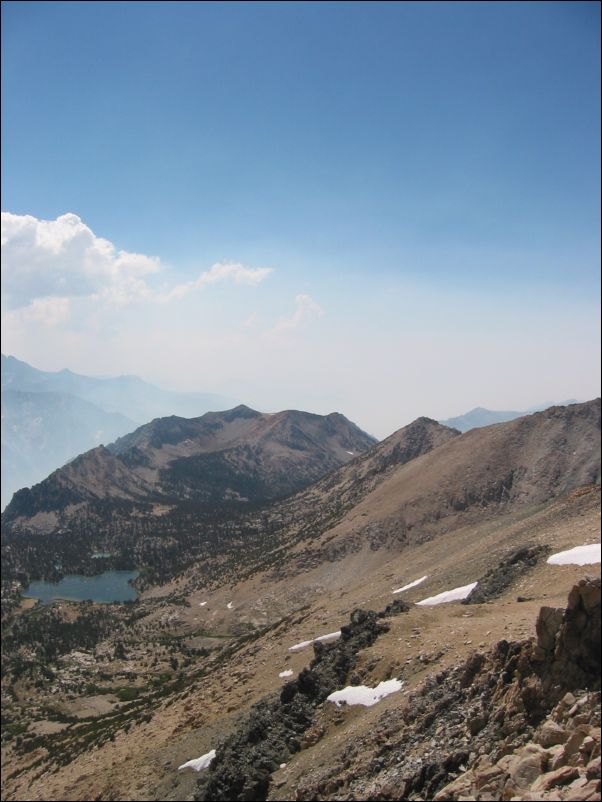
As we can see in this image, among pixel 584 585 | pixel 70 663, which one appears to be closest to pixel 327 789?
pixel 584 585

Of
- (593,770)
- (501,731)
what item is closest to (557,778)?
(593,770)

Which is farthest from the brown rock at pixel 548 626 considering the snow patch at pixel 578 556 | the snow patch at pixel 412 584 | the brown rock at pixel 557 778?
the snow patch at pixel 412 584

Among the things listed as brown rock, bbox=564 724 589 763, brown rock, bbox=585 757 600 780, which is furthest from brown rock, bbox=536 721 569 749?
brown rock, bbox=585 757 600 780

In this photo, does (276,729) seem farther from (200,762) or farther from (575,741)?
(575,741)

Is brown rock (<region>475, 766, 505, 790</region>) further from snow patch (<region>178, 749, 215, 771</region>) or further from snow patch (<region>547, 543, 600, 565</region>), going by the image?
snow patch (<region>547, 543, 600, 565</region>)

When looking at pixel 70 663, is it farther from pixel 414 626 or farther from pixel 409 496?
pixel 414 626

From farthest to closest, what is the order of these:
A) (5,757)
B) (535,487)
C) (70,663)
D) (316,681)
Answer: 1. (70,663)
2. (535,487)
3. (5,757)
4. (316,681)

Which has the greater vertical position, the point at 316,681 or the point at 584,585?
the point at 584,585
